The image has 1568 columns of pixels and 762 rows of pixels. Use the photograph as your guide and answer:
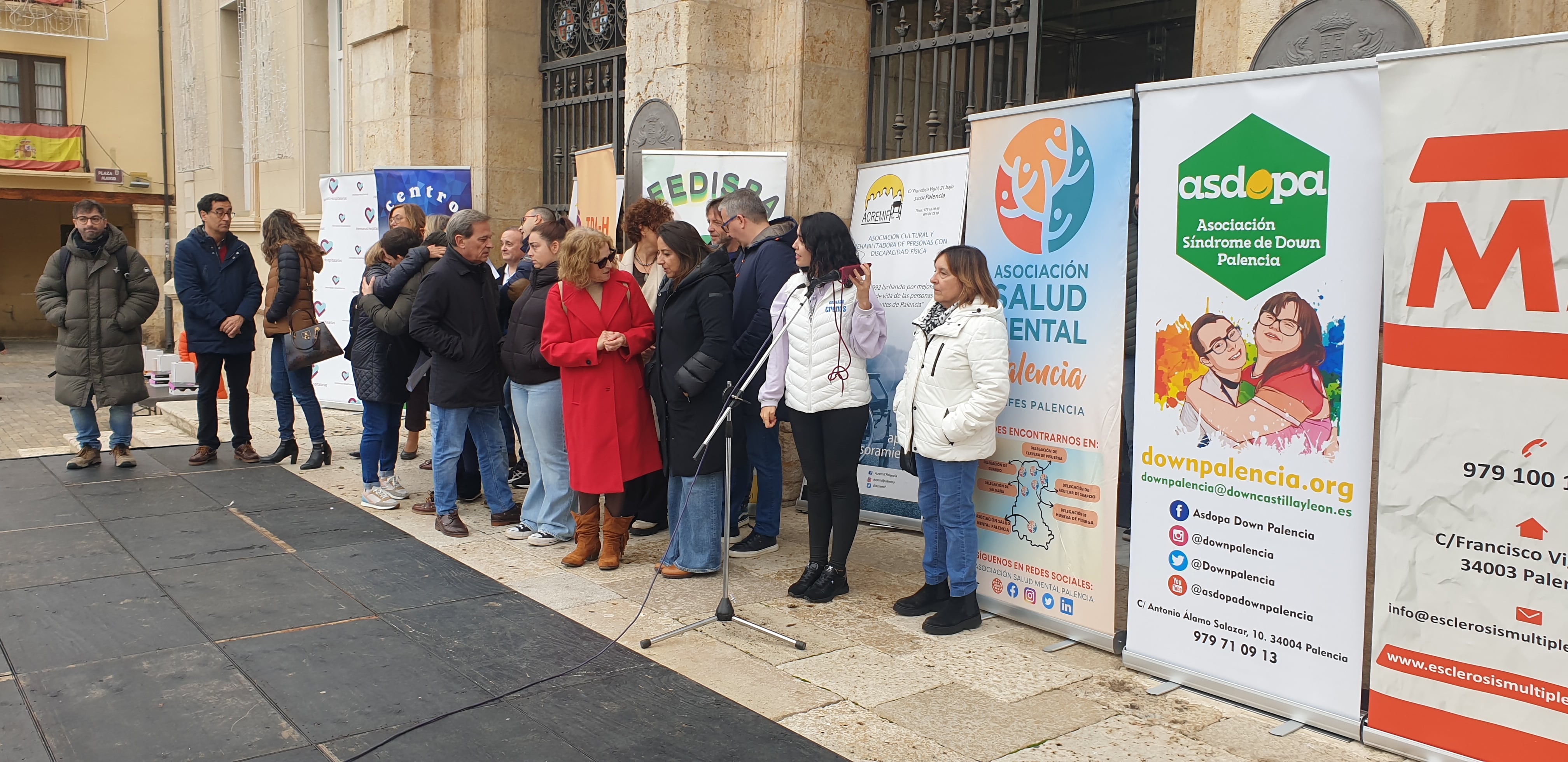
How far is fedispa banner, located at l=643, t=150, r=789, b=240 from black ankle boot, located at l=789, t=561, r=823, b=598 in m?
2.61

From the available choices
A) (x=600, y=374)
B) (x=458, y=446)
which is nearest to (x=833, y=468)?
(x=600, y=374)

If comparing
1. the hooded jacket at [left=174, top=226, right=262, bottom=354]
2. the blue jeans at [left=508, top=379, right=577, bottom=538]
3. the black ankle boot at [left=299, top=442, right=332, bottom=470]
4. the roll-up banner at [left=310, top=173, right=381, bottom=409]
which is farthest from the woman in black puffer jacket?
the roll-up banner at [left=310, top=173, right=381, bottom=409]

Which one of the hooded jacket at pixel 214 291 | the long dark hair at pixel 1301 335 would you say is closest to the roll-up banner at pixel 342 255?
the hooded jacket at pixel 214 291

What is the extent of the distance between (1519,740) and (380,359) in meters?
5.99

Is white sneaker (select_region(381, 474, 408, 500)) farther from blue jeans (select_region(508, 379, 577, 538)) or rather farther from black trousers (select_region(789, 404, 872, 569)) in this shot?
black trousers (select_region(789, 404, 872, 569))

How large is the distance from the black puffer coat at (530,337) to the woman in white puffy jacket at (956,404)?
6.70ft

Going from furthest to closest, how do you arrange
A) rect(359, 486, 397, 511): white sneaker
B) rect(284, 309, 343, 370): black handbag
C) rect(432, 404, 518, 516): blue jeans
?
rect(284, 309, 343, 370): black handbag
rect(359, 486, 397, 511): white sneaker
rect(432, 404, 518, 516): blue jeans

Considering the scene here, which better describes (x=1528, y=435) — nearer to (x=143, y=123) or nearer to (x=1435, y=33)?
(x=1435, y=33)

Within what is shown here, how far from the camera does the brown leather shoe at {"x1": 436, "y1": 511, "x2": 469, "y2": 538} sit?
6.29 metres

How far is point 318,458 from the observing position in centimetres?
816

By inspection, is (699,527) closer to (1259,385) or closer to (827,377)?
(827,377)

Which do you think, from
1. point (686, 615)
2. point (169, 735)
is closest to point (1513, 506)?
point (686, 615)

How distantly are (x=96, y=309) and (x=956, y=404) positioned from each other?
629 centimetres

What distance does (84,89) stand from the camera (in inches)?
997
